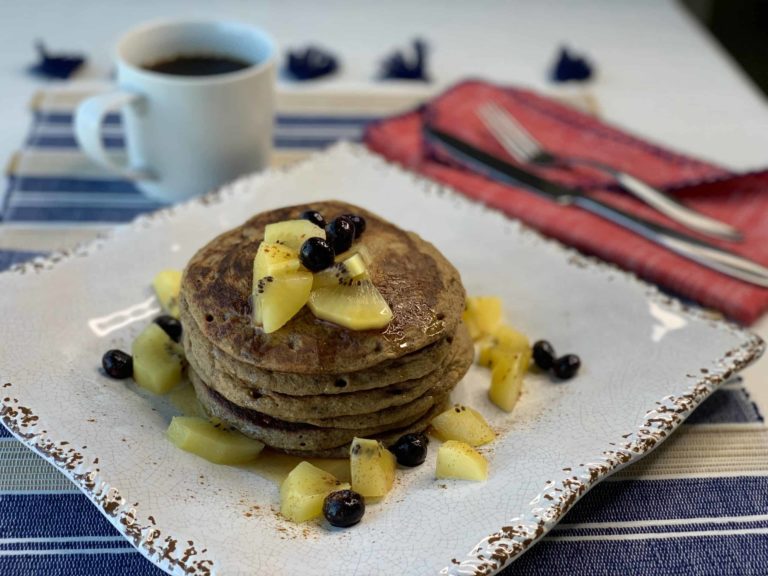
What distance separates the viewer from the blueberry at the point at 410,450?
2248 millimetres

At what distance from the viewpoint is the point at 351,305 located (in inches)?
85.8

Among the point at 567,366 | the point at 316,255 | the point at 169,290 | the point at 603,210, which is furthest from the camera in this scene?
the point at 603,210

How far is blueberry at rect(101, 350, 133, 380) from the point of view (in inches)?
96.7

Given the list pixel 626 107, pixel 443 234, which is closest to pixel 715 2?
pixel 626 107

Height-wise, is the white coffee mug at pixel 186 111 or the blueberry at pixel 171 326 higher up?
the white coffee mug at pixel 186 111

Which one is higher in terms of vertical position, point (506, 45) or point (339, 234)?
point (339, 234)

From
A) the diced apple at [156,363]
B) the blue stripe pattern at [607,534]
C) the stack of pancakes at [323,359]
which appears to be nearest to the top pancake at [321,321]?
the stack of pancakes at [323,359]

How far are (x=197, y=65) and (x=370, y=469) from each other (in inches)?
85.5

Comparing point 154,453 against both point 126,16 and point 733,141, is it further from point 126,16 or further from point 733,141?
point 126,16

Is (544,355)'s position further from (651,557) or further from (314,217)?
(314,217)

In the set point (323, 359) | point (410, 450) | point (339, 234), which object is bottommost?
point (410, 450)

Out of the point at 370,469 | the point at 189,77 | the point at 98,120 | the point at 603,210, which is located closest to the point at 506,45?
the point at 603,210

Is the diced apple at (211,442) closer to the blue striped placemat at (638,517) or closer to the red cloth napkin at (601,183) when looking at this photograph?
the blue striped placemat at (638,517)

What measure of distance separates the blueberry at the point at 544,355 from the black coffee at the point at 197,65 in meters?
1.81
